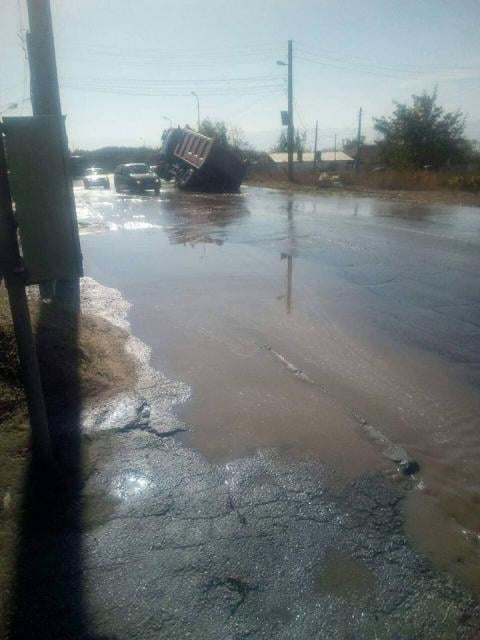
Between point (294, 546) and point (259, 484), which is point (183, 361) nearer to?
point (259, 484)

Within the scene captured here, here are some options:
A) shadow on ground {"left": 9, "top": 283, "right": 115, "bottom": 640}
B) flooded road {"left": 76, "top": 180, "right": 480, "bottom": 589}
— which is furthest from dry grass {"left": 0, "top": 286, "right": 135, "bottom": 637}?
flooded road {"left": 76, "top": 180, "right": 480, "bottom": 589}

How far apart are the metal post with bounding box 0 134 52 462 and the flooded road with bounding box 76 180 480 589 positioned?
1183 millimetres

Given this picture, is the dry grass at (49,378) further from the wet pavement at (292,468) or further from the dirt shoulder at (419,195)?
the dirt shoulder at (419,195)

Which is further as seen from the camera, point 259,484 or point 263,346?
point 263,346

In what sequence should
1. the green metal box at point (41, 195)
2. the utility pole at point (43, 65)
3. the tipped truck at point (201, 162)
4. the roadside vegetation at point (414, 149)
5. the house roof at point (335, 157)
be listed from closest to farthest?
the green metal box at point (41, 195), the utility pole at point (43, 65), the tipped truck at point (201, 162), the roadside vegetation at point (414, 149), the house roof at point (335, 157)

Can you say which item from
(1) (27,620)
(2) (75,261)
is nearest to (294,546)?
(1) (27,620)

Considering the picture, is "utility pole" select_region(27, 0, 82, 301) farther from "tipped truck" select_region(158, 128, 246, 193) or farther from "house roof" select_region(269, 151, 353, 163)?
"house roof" select_region(269, 151, 353, 163)

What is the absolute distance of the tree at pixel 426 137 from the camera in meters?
44.1

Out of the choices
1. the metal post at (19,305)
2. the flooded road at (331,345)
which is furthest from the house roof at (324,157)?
the metal post at (19,305)

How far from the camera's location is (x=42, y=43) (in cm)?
800

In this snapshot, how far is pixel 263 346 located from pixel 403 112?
149 ft

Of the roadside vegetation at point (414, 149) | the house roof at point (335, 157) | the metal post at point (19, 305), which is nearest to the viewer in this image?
the metal post at point (19, 305)

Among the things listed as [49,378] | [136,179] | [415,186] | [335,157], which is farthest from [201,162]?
[335,157]

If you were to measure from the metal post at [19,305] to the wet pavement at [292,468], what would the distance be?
554mm
